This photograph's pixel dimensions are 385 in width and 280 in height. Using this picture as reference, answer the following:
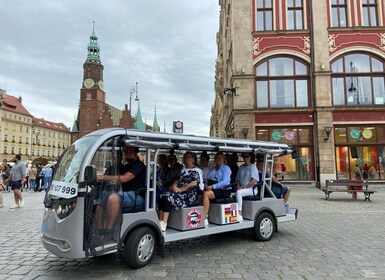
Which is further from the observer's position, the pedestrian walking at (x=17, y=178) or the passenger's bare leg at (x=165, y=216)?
the pedestrian walking at (x=17, y=178)

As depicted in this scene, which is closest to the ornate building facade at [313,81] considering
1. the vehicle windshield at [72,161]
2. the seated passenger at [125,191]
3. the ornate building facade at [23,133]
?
the seated passenger at [125,191]

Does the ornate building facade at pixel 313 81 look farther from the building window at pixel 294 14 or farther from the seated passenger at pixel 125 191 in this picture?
the seated passenger at pixel 125 191

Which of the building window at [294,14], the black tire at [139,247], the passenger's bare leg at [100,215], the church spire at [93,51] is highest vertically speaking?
the church spire at [93,51]

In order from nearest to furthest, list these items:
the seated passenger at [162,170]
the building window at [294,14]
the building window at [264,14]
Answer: the seated passenger at [162,170] < the building window at [294,14] < the building window at [264,14]

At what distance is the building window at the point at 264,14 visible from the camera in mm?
22609

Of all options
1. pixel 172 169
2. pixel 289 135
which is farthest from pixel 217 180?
pixel 289 135

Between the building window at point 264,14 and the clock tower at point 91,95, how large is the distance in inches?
3179

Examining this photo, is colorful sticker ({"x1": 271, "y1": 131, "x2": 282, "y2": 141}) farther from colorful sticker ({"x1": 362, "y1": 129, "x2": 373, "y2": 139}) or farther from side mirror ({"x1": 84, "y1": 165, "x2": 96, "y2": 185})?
side mirror ({"x1": 84, "y1": 165, "x2": 96, "y2": 185})

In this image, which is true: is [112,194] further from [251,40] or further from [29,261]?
[251,40]

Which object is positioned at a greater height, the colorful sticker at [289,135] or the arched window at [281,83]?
the arched window at [281,83]

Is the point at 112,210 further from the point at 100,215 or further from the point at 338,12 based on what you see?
the point at 338,12

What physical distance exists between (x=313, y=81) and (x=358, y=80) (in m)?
3.11

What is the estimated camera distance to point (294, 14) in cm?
2259

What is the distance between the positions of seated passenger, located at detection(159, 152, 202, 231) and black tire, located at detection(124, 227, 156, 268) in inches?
16.5
